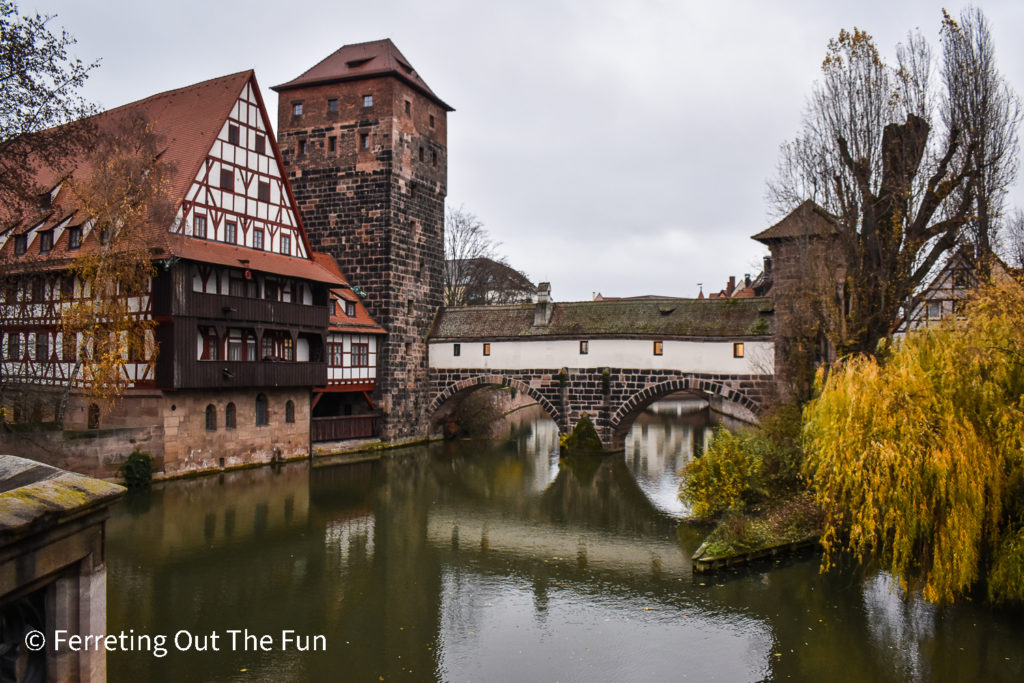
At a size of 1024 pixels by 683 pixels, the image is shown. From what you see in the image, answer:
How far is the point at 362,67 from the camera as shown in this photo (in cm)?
2725

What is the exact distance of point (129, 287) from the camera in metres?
17.7

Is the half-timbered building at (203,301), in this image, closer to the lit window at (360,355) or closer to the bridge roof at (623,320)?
the lit window at (360,355)

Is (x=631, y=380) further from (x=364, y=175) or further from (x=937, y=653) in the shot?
(x=937, y=653)

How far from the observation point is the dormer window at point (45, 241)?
20266mm

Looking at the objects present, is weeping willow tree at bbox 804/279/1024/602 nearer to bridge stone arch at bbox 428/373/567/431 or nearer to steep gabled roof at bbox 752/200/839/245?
steep gabled roof at bbox 752/200/839/245

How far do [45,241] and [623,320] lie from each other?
1650cm

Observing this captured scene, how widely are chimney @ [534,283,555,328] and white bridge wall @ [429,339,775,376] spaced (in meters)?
0.73

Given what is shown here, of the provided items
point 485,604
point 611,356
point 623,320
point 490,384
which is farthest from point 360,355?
point 485,604

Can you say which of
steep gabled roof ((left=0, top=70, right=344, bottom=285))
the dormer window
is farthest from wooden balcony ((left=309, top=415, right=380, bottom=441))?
the dormer window

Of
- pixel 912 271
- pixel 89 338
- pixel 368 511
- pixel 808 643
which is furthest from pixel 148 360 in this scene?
pixel 912 271

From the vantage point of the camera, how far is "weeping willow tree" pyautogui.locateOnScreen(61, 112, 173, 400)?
16984mm

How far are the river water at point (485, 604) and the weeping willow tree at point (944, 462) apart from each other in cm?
95

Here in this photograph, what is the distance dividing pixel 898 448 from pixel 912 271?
766 centimetres

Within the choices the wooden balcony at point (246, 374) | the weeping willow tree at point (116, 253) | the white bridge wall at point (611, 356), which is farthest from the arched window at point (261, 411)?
the white bridge wall at point (611, 356)
